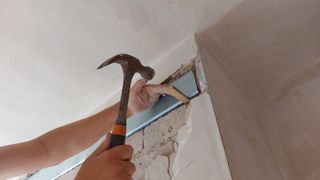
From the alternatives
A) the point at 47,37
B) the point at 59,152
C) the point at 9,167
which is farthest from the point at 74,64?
the point at 9,167

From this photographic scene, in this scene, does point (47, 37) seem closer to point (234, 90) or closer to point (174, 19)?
point (174, 19)

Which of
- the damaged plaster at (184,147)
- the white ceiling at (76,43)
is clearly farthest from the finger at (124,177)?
the white ceiling at (76,43)

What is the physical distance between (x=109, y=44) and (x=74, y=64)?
0.60 feet

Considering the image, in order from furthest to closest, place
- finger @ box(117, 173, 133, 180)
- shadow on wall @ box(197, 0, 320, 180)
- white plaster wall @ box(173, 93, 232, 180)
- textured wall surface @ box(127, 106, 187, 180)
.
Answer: shadow on wall @ box(197, 0, 320, 180)
textured wall surface @ box(127, 106, 187, 180)
white plaster wall @ box(173, 93, 232, 180)
finger @ box(117, 173, 133, 180)

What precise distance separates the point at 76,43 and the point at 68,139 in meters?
0.39

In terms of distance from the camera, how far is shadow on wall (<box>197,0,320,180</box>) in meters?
1.29

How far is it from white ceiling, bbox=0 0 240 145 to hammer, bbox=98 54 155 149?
0.67ft

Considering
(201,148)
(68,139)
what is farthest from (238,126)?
(68,139)

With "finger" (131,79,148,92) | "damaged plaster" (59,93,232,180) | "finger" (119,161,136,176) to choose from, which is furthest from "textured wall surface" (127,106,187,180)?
"finger" (119,161,136,176)

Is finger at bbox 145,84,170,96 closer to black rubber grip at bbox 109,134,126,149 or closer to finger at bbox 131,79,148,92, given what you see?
finger at bbox 131,79,148,92

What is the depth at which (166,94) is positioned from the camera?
131 cm

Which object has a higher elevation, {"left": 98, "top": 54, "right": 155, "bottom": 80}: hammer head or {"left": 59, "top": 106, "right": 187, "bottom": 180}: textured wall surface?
{"left": 98, "top": 54, "right": 155, "bottom": 80}: hammer head

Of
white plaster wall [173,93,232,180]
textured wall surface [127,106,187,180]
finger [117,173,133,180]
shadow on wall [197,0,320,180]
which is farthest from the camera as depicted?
shadow on wall [197,0,320,180]

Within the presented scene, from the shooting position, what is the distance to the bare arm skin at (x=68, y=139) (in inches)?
47.1
